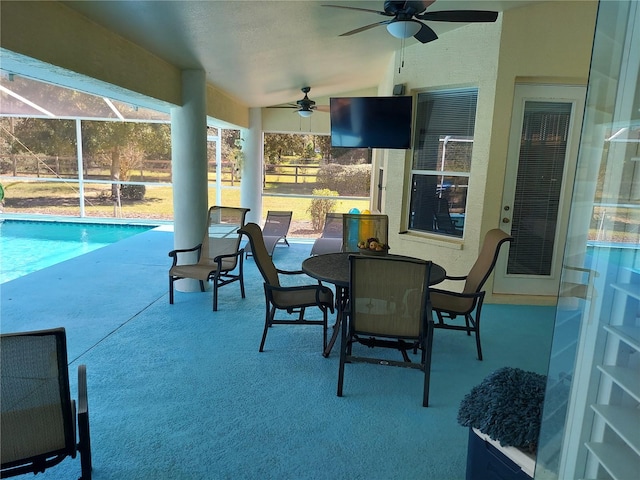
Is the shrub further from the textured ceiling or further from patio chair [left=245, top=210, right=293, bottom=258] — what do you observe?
the textured ceiling

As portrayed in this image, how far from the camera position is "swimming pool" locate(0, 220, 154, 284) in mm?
6852

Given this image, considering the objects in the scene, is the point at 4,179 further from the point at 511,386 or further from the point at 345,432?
the point at 511,386

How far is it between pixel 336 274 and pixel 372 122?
8.02 feet

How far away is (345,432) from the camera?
2.32m

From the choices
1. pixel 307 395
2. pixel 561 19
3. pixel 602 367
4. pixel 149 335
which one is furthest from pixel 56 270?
pixel 561 19

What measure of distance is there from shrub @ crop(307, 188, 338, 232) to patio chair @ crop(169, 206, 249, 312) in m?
3.95

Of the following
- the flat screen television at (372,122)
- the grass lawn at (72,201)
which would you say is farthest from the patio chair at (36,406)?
the grass lawn at (72,201)

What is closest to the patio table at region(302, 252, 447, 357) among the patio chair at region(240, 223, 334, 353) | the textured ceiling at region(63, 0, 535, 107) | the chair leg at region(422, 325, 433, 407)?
the patio chair at region(240, 223, 334, 353)

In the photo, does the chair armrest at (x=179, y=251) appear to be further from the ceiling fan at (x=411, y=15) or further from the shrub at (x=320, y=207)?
the shrub at (x=320, y=207)

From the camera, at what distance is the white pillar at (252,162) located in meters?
8.16

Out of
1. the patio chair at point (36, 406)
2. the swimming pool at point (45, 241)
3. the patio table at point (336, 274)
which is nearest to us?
the patio chair at point (36, 406)

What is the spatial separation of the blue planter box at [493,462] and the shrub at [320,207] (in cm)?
726

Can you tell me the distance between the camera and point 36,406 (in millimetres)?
1482

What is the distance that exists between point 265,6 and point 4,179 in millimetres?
10294
